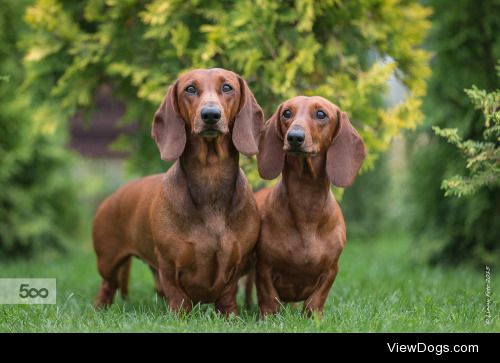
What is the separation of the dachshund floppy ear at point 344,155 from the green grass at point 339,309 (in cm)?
82

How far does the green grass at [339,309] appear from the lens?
407 cm

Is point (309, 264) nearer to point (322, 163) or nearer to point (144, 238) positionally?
point (322, 163)

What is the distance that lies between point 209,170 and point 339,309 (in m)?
1.20

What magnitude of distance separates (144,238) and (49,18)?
261 cm

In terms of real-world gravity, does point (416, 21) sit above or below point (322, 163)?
above

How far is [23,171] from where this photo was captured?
9.46 meters

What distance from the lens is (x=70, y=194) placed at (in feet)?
32.9

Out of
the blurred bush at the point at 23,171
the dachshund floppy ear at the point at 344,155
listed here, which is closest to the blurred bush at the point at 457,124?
the dachshund floppy ear at the point at 344,155
